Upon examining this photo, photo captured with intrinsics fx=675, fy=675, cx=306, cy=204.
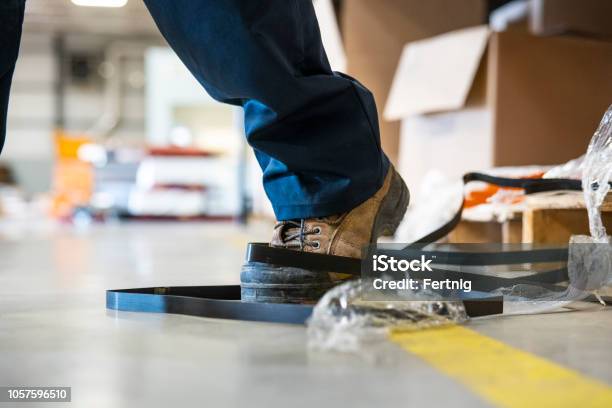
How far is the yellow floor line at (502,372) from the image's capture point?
63cm

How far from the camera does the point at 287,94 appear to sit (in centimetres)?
108

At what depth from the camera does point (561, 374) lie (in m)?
0.73

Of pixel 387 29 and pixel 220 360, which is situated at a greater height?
pixel 387 29

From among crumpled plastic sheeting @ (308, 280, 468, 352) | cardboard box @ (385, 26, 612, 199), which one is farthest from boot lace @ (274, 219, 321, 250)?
cardboard box @ (385, 26, 612, 199)

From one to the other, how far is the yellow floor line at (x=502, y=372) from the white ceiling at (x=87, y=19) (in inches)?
545

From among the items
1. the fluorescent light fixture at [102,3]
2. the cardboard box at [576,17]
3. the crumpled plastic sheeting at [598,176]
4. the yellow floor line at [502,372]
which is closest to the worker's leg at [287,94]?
the yellow floor line at [502,372]

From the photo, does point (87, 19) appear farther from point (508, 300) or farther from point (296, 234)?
point (508, 300)

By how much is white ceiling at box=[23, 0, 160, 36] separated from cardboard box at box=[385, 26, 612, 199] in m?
12.3

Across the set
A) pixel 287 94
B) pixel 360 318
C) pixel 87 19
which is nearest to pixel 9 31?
pixel 287 94

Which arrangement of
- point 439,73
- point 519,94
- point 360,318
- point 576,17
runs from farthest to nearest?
point 576,17 < point 439,73 < point 519,94 < point 360,318

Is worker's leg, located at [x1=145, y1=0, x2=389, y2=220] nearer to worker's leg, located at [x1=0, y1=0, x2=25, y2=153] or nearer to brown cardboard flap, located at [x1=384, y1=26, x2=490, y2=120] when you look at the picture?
worker's leg, located at [x1=0, y1=0, x2=25, y2=153]

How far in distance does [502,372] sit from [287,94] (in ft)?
1.81

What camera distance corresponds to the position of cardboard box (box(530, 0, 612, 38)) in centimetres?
276

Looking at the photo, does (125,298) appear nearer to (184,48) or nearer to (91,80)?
(184,48)
